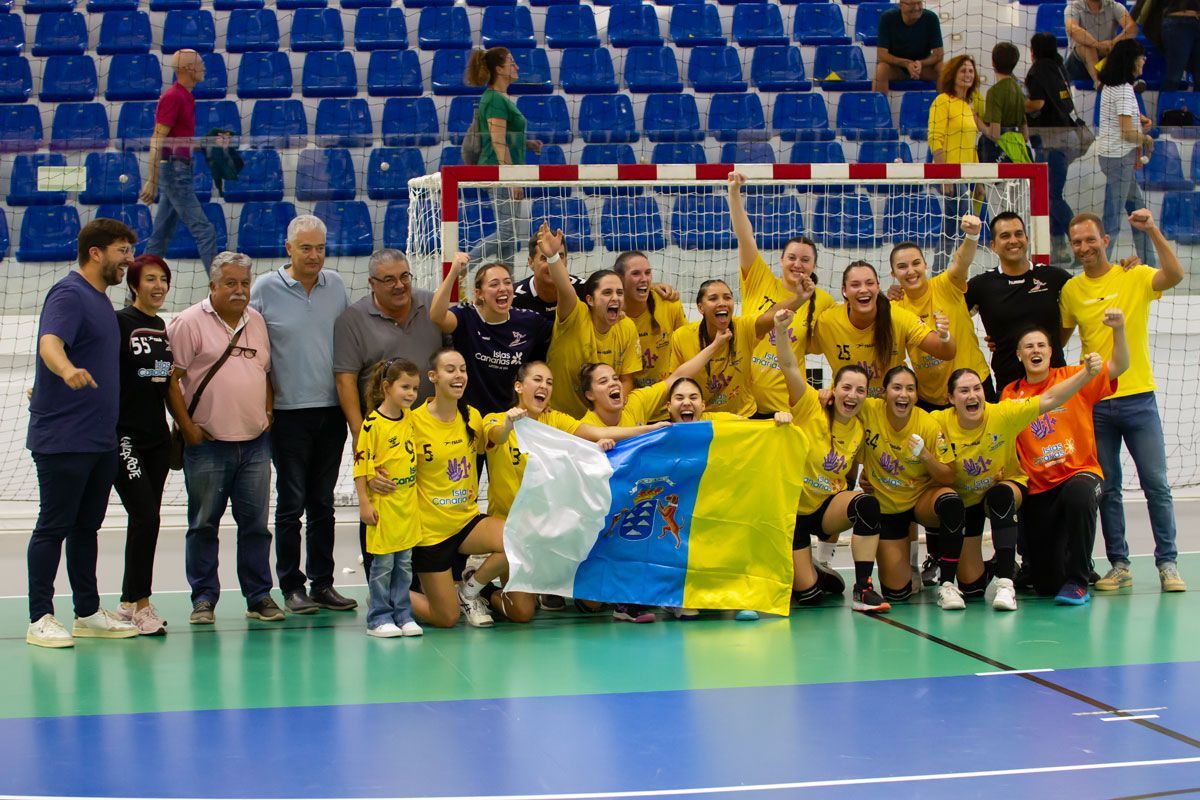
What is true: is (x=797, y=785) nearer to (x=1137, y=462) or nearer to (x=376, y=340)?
(x=376, y=340)

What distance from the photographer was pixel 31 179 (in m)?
9.68

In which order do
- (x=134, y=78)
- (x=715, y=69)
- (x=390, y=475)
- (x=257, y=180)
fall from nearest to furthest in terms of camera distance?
(x=390, y=475)
(x=257, y=180)
(x=134, y=78)
(x=715, y=69)

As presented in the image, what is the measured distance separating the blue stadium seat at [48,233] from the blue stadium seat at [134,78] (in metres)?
3.83

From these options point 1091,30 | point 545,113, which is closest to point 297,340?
point 545,113

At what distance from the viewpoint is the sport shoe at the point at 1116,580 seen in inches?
299

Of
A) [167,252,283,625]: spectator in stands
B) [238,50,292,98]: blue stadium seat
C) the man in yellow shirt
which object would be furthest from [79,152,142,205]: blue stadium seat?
the man in yellow shirt

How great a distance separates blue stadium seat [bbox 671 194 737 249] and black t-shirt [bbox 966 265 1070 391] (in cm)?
371

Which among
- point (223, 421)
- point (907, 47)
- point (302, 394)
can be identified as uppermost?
point (907, 47)

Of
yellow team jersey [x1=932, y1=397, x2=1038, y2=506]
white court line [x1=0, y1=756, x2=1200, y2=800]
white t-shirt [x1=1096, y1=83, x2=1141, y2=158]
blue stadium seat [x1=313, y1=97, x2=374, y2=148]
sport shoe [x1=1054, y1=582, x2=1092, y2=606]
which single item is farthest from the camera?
blue stadium seat [x1=313, y1=97, x2=374, y2=148]

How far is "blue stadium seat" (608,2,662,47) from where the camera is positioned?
15320 mm

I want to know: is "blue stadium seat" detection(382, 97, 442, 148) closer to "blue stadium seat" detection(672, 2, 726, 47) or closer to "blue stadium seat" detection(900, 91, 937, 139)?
"blue stadium seat" detection(672, 2, 726, 47)

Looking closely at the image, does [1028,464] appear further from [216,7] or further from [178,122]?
[216,7]

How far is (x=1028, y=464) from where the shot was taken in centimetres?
748

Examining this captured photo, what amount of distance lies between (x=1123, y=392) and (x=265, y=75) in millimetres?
10656
